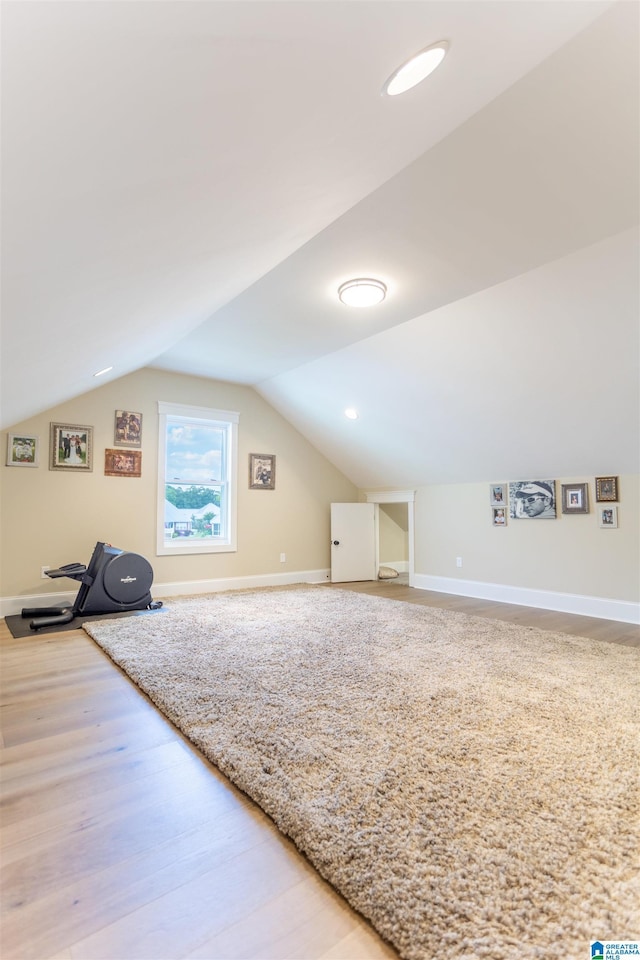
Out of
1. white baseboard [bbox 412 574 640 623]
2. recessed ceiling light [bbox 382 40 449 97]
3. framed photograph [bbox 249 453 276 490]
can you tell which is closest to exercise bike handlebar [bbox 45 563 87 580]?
framed photograph [bbox 249 453 276 490]

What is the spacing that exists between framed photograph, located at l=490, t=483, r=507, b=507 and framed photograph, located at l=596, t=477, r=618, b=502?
3.30 feet

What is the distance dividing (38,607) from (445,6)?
5.19 metres

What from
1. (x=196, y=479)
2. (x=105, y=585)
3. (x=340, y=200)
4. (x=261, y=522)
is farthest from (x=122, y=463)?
(x=340, y=200)

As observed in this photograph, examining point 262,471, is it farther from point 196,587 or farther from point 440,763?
point 440,763

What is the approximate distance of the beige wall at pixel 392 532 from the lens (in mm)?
7621

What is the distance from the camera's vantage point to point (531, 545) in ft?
16.5

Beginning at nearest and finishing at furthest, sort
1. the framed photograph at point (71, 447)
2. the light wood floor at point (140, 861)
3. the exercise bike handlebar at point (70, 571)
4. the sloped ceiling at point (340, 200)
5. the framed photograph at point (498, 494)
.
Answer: the sloped ceiling at point (340, 200)
the light wood floor at point (140, 861)
the exercise bike handlebar at point (70, 571)
the framed photograph at point (71, 447)
the framed photograph at point (498, 494)

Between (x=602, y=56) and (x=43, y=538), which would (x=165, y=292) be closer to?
(x=602, y=56)

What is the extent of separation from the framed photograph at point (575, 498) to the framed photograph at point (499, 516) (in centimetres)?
68

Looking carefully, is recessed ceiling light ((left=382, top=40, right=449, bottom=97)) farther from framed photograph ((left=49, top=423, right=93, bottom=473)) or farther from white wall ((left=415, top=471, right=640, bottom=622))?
framed photograph ((left=49, top=423, right=93, bottom=473))

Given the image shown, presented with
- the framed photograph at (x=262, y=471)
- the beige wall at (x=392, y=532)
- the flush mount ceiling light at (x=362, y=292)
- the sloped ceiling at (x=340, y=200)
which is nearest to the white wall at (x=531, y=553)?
the sloped ceiling at (x=340, y=200)

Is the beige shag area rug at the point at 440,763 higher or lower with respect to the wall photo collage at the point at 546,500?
lower

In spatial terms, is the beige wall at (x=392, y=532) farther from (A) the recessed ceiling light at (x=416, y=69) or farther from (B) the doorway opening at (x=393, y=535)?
(A) the recessed ceiling light at (x=416, y=69)

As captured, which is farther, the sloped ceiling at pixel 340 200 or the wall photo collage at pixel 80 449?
the wall photo collage at pixel 80 449
